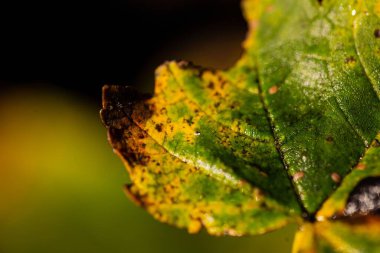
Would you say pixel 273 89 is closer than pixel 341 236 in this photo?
No

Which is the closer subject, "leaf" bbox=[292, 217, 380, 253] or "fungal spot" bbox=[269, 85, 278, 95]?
"leaf" bbox=[292, 217, 380, 253]

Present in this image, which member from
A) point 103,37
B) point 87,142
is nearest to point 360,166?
point 87,142

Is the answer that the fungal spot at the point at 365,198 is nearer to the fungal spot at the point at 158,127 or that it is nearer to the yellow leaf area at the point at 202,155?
the yellow leaf area at the point at 202,155

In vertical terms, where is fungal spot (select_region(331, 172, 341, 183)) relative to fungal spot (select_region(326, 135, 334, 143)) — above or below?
below

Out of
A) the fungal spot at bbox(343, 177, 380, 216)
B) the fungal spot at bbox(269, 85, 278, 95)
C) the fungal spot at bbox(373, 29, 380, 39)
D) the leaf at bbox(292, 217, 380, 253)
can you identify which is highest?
the fungal spot at bbox(373, 29, 380, 39)

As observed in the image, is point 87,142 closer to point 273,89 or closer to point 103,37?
point 103,37

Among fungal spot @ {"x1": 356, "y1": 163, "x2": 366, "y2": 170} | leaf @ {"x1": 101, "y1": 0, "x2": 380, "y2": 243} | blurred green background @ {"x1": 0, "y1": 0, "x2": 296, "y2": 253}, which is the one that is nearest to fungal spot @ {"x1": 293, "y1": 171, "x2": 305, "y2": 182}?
leaf @ {"x1": 101, "y1": 0, "x2": 380, "y2": 243}

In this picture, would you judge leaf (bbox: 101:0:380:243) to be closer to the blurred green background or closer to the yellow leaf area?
the yellow leaf area

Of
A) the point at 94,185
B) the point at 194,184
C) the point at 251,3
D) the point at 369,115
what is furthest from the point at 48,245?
the point at 369,115
